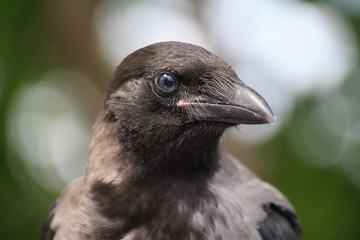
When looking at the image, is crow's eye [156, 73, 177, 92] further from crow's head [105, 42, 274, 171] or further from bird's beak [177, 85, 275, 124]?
bird's beak [177, 85, 275, 124]

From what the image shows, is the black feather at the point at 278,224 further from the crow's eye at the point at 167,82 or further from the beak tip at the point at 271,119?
the crow's eye at the point at 167,82

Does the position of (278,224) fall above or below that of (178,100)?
below

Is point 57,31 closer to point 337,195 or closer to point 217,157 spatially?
point 337,195

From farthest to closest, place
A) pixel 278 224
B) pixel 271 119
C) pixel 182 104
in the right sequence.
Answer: pixel 278 224, pixel 182 104, pixel 271 119

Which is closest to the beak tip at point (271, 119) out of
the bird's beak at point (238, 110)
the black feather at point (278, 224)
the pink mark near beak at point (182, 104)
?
the bird's beak at point (238, 110)

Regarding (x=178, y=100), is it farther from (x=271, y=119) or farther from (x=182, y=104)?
(x=271, y=119)

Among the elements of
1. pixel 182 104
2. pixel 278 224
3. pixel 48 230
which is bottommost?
pixel 48 230

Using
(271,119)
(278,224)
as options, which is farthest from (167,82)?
(278,224)

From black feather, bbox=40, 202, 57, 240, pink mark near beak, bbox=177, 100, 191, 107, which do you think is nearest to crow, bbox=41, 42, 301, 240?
pink mark near beak, bbox=177, 100, 191, 107
